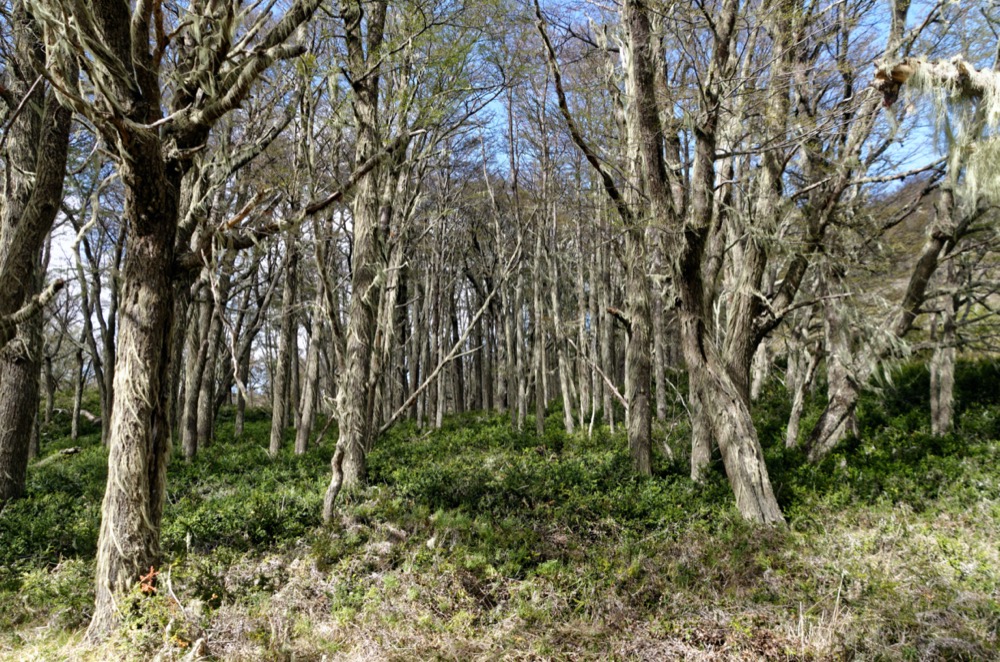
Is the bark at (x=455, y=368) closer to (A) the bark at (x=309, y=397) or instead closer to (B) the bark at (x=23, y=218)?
(A) the bark at (x=309, y=397)

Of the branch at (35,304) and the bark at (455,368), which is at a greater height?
the bark at (455,368)

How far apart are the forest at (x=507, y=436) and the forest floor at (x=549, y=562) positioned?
0.04 metres

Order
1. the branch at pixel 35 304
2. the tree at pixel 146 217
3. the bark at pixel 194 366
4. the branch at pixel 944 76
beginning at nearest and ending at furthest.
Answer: the branch at pixel 944 76 → the tree at pixel 146 217 → the branch at pixel 35 304 → the bark at pixel 194 366

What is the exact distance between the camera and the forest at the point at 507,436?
399 cm

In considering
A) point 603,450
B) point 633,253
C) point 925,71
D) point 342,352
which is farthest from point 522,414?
point 925,71

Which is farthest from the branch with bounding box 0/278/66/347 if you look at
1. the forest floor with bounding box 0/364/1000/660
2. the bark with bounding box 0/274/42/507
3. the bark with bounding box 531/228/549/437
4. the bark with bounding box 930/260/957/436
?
the bark with bounding box 930/260/957/436

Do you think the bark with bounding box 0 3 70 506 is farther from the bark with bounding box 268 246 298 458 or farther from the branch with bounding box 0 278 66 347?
the bark with bounding box 268 246 298 458

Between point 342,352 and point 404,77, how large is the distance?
11.9 feet

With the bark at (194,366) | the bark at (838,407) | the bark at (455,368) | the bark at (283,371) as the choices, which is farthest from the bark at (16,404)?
the bark at (455,368)

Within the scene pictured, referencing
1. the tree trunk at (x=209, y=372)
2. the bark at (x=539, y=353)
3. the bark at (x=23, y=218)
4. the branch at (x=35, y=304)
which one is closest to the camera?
the branch at (x=35, y=304)

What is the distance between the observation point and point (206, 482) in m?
8.50

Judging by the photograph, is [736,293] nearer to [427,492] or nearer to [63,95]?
[427,492]

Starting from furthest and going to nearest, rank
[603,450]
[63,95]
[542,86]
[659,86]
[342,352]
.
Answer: [542,86] < [603,450] < [659,86] < [342,352] < [63,95]

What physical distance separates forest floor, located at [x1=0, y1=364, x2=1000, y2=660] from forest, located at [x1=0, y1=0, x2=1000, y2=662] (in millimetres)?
37
